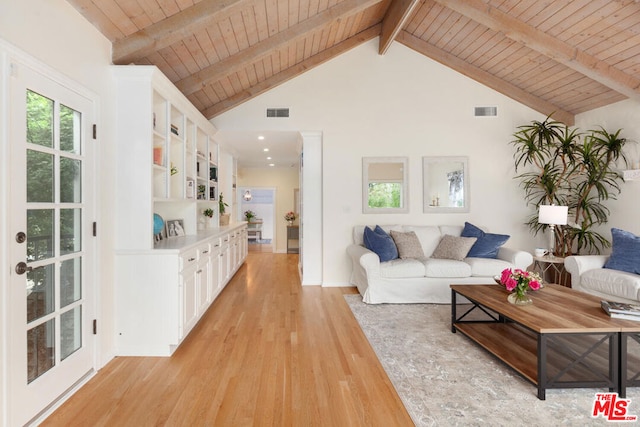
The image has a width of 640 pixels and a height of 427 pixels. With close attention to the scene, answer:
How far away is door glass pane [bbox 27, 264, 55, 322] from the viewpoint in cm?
177

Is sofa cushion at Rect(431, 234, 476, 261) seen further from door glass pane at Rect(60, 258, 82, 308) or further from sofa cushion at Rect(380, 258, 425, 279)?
door glass pane at Rect(60, 258, 82, 308)

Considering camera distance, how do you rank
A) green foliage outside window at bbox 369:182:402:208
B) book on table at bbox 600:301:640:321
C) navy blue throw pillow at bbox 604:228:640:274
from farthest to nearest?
green foliage outside window at bbox 369:182:402:208, navy blue throw pillow at bbox 604:228:640:274, book on table at bbox 600:301:640:321

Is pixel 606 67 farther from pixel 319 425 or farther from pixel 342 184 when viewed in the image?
pixel 319 425

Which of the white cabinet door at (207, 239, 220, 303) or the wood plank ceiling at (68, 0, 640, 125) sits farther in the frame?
the white cabinet door at (207, 239, 220, 303)

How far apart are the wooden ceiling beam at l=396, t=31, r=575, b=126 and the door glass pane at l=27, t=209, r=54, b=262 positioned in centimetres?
497

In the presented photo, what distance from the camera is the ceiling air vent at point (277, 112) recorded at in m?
4.86

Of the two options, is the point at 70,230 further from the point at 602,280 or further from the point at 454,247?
the point at 602,280

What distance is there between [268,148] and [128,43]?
3.48 meters

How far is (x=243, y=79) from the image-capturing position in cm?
439

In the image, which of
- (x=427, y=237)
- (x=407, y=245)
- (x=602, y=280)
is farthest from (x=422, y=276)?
(x=602, y=280)

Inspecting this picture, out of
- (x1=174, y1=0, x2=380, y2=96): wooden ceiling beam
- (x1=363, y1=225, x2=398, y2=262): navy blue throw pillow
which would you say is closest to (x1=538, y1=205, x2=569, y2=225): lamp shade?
(x1=363, y1=225, x2=398, y2=262): navy blue throw pillow

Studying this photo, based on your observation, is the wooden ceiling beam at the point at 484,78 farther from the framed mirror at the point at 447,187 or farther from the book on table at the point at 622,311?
the book on table at the point at 622,311

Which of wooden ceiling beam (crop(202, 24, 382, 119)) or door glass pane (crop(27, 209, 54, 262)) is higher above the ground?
wooden ceiling beam (crop(202, 24, 382, 119))

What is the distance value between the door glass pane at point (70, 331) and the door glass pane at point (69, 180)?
77cm
